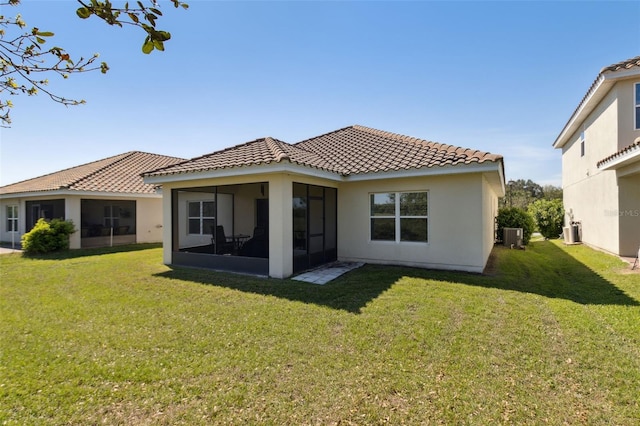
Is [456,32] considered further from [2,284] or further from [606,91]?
[2,284]

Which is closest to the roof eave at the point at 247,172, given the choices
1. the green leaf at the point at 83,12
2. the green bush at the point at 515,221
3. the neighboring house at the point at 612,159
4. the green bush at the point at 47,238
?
the green leaf at the point at 83,12

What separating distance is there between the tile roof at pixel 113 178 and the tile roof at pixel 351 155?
7.32 m

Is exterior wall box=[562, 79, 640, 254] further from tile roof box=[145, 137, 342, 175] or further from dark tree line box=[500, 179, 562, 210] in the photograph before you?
dark tree line box=[500, 179, 562, 210]

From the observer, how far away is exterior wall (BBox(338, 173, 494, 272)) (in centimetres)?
945

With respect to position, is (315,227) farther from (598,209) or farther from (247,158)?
(598,209)

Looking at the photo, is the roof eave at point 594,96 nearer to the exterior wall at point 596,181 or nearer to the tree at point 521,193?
the exterior wall at point 596,181

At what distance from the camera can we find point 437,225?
9.92 m

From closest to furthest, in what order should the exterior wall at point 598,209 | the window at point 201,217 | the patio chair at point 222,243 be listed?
the exterior wall at point 598,209, the patio chair at point 222,243, the window at point 201,217

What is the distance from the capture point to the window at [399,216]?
1023 cm

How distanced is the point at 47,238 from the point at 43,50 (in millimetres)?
15957

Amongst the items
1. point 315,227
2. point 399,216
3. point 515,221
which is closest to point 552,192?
point 515,221

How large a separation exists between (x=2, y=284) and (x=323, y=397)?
10.1 meters

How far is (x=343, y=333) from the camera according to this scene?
16.6 ft

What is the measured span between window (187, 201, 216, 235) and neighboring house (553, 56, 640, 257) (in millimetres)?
16090
